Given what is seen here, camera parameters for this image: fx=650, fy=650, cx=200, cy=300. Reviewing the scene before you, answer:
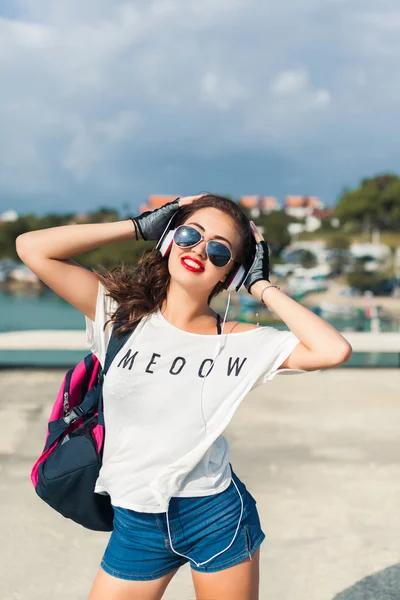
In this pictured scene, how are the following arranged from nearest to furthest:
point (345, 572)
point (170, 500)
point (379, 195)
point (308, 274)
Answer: point (170, 500) → point (345, 572) → point (308, 274) → point (379, 195)

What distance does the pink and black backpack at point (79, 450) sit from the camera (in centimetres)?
181

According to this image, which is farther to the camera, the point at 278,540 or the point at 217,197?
the point at 278,540

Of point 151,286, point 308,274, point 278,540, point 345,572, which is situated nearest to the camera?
point 151,286

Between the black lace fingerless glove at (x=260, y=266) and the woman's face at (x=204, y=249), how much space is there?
75 mm

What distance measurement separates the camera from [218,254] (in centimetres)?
177

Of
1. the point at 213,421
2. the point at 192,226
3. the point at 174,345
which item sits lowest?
the point at 213,421

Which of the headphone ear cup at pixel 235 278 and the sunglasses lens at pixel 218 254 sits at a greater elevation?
the sunglasses lens at pixel 218 254

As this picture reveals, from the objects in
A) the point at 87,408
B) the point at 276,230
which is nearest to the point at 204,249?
the point at 87,408

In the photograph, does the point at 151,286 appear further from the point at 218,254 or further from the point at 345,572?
the point at 345,572

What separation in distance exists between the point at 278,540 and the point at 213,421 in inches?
81.5

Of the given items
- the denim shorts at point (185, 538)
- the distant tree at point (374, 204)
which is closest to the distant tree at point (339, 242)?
the distant tree at point (374, 204)

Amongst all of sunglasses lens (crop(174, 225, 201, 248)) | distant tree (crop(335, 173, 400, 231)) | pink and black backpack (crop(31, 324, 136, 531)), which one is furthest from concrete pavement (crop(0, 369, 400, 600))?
distant tree (crop(335, 173, 400, 231))

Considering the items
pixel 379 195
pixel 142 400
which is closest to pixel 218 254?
pixel 142 400

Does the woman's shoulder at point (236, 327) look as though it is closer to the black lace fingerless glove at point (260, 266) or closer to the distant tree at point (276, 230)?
the black lace fingerless glove at point (260, 266)
